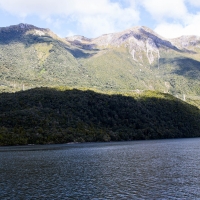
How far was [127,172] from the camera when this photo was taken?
69562 mm

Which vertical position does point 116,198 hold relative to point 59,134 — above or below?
below

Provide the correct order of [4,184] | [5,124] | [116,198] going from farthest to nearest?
[5,124], [4,184], [116,198]

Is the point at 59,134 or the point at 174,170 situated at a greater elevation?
the point at 59,134

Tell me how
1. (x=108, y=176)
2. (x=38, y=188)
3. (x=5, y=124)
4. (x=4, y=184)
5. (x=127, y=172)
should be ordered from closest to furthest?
1. (x=38, y=188)
2. (x=4, y=184)
3. (x=108, y=176)
4. (x=127, y=172)
5. (x=5, y=124)

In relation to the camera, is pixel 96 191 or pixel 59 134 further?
pixel 59 134

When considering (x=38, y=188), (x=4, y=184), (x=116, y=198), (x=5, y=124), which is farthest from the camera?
(x=5, y=124)

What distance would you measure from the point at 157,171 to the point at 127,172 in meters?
6.90

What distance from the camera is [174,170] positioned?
233ft

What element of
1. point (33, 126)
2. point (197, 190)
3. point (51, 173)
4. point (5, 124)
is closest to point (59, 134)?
point (33, 126)

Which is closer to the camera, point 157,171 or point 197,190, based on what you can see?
point 197,190

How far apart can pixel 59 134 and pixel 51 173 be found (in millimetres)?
123381

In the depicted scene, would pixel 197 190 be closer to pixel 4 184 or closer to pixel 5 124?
pixel 4 184

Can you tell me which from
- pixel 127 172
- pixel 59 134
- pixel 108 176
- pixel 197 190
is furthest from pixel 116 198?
pixel 59 134

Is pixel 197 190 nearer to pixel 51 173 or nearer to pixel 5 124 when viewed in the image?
pixel 51 173
